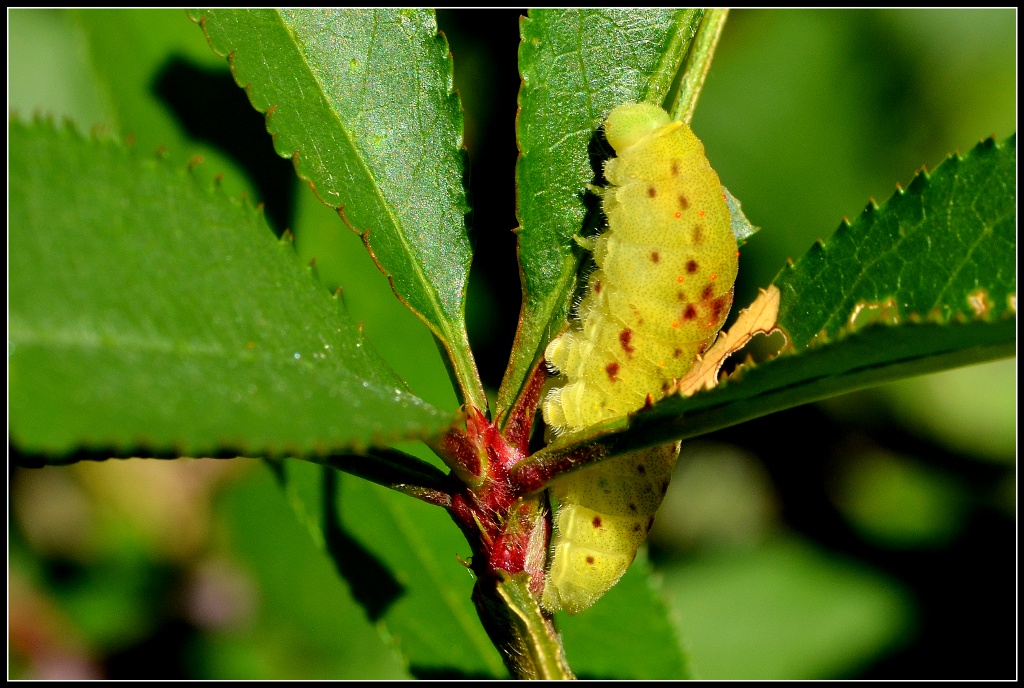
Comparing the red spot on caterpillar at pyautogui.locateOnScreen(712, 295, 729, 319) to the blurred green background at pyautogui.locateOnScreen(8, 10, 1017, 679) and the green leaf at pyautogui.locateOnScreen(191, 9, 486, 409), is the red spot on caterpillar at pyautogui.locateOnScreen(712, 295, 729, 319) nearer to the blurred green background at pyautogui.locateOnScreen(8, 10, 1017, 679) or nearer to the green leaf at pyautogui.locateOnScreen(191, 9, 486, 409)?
the green leaf at pyautogui.locateOnScreen(191, 9, 486, 409)

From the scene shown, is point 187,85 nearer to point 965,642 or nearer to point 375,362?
point 375,362

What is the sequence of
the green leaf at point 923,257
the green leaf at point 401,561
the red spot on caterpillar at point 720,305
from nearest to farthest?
the green leaf at point 923,257 → the red spot on caterpillar at point 720,305 → the green leaf at point 401,561

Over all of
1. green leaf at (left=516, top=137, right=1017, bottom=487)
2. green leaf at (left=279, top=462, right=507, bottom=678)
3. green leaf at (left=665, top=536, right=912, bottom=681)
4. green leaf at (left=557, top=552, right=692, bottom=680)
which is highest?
green leaf at (left=516, top=137, right=1017, bottom=487)

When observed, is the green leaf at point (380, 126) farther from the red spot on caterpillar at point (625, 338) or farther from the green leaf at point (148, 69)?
the green leaf at point (148, 69)

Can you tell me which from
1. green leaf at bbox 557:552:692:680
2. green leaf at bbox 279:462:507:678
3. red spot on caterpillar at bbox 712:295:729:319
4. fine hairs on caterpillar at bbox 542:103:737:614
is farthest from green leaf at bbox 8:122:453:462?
green leaf at bbox 557:552:692:680

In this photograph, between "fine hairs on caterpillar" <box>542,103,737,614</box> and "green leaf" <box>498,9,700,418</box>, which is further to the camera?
"fine hairs on caterpillar" <box>542,103,737,614</box>

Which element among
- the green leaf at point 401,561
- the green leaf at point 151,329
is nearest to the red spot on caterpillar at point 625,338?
the green leaf at point 151,329
